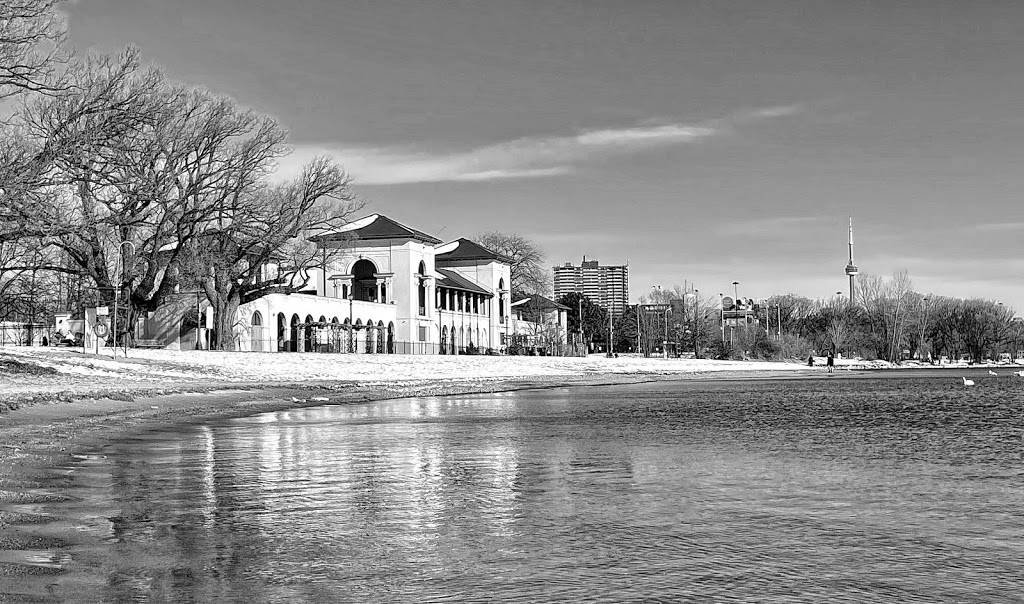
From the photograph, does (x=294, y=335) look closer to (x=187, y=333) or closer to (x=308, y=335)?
(x=308, y=335)

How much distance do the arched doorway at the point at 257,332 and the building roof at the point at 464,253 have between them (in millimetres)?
46931

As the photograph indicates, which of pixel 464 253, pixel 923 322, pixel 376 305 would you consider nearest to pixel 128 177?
pixel 376 305

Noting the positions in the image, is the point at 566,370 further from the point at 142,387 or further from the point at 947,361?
the point at 947,361

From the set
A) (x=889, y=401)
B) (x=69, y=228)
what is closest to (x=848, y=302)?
(x=889, y=401)

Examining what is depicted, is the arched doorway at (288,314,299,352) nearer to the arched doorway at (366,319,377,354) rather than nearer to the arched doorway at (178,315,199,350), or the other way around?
the arched doorway at (178,315,199,350)

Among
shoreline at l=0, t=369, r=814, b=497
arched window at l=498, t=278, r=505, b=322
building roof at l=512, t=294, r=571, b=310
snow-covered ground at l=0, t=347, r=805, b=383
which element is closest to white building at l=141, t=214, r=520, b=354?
arched window at l=498, t=278, r=505, b=322

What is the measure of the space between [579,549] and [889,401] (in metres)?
30.2

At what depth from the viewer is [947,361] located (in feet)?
552

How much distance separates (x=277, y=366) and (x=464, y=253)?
7302 centimetres

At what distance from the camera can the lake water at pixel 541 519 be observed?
6969mm

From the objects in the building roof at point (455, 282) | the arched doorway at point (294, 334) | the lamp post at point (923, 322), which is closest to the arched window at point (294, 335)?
the arched doorway at point (294, 334)

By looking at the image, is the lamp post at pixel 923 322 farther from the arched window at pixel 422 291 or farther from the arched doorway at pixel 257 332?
the arched doorway at pixel 257 332

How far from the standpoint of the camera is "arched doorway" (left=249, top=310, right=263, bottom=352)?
73438mm

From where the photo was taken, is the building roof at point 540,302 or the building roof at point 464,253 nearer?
the building roof at point 464,253
